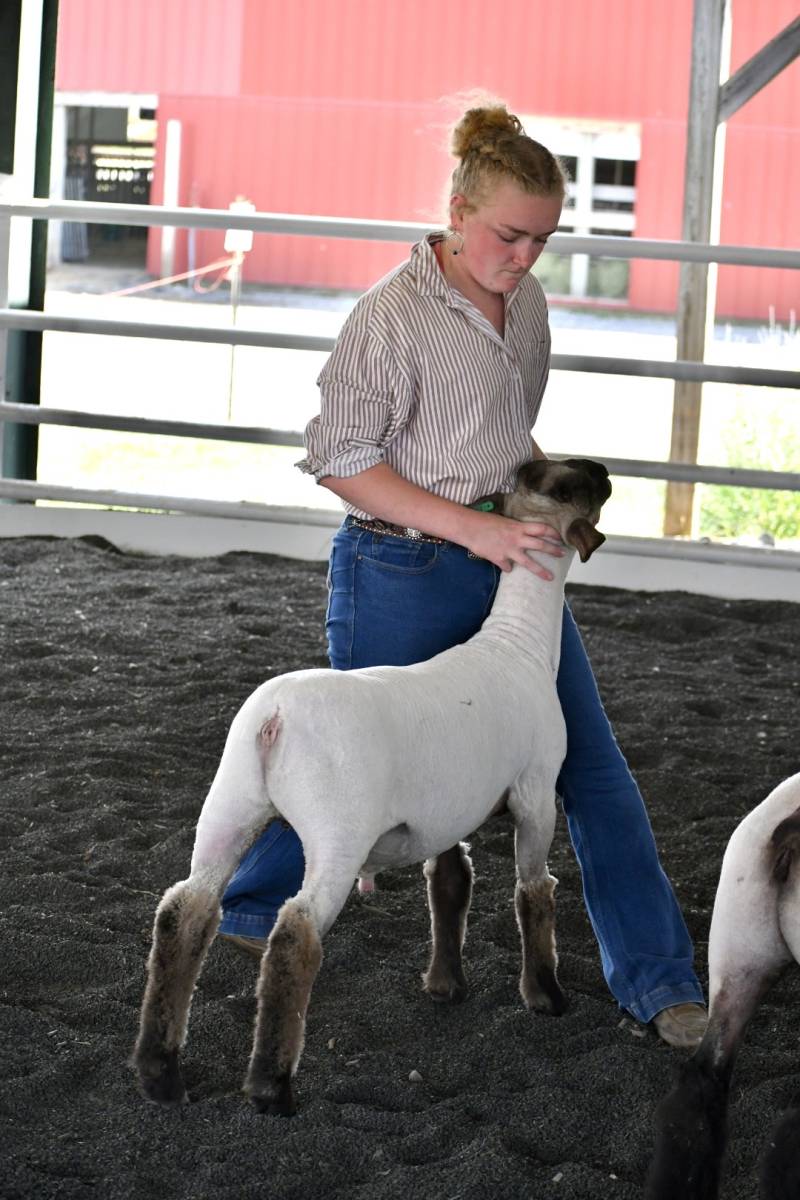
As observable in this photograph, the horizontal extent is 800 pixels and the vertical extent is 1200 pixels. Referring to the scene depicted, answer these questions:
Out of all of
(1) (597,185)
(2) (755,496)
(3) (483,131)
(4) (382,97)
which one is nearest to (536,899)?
(3) (483,131)

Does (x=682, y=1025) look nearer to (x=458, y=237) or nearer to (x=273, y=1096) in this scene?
(x=273, y=1096)

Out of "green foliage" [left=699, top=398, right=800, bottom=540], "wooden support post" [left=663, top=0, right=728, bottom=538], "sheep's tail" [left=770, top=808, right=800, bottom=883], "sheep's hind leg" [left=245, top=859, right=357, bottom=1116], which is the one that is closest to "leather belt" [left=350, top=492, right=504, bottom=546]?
"sheep's hind leg" [left=245, top=859, right=357, bottom=1116]

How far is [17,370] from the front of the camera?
7641 millimetres

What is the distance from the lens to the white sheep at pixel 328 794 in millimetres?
2359

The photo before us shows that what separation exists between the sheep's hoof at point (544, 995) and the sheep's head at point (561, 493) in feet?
2.69

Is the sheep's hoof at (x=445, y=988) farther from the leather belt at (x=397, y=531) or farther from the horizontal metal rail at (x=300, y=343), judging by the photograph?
the horizontal metal rail at (x=300, y=343)

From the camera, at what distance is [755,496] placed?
9367mm

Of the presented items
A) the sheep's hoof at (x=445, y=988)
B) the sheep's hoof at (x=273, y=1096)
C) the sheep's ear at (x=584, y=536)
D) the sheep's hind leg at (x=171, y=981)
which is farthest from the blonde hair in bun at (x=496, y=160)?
the sheep's hoof at (x=273, y=1096)

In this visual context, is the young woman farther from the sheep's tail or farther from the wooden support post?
the wooden support post

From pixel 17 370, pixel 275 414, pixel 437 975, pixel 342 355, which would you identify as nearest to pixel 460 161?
pixel 342 355

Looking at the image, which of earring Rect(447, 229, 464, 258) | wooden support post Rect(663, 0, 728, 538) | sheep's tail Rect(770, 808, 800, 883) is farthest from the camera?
wooden support post Rect(663, 0, 728, 538)

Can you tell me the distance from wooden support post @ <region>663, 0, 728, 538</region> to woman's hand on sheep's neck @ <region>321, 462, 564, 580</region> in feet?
15.7

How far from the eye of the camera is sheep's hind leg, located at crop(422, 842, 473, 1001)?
296 cm

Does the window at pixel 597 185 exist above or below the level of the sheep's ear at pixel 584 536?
above
